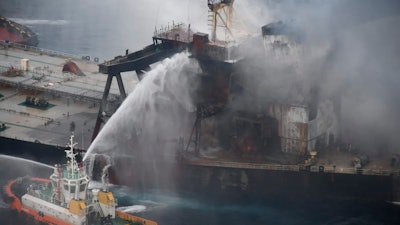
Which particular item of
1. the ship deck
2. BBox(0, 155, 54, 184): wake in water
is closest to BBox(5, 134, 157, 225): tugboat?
BBox(0, 155, 54, 184): wake in water

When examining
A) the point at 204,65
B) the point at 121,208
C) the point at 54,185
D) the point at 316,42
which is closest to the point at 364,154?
the point at 316,42

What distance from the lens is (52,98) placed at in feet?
268

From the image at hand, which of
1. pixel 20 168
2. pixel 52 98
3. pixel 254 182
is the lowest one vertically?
pixel 254 182

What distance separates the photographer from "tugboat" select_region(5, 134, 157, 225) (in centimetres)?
5391

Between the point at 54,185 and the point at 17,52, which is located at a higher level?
the point at 17,52

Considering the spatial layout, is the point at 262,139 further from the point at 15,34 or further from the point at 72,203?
the point at 15,34

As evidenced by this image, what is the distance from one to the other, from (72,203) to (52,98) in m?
29.3

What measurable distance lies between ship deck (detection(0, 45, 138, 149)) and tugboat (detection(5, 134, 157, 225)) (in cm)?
1489

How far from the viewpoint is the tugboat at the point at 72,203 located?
177 ft

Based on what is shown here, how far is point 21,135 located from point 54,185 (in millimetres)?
18684

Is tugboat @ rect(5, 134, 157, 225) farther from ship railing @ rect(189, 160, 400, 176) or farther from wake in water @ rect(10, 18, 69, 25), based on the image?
wake in water @ rect(10, 18, 69, 25)

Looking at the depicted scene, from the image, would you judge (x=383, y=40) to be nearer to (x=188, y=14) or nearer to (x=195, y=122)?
(x=195, y=122)

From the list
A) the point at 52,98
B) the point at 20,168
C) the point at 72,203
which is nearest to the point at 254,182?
the point at 72,203

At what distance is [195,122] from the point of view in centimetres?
6788
